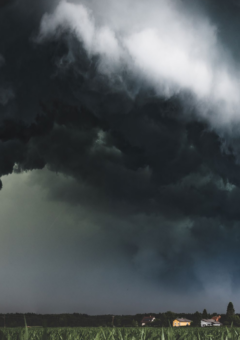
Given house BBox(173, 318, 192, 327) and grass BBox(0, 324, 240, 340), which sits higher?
grass BBox(0, 324, 240, 340)

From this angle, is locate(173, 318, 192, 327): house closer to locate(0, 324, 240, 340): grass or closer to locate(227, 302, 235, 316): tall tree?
locate(227, 302, 235, 316): tall tree

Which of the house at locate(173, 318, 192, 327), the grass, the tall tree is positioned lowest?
the house at locate(173, 318, 192, 327)

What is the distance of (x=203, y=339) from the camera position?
4207 mm

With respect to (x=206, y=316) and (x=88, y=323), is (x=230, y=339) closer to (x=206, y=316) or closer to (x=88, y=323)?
(x=88, y=323)

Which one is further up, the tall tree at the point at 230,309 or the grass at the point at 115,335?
the grass at the point at 115,335

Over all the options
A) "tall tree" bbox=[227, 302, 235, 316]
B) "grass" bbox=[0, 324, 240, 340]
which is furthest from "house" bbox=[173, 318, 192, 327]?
"grass" bbox=[0, 324, 240, 340]

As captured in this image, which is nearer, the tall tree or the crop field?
the crop field

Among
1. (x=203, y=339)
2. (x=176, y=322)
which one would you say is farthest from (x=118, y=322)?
(x=176, y=322)

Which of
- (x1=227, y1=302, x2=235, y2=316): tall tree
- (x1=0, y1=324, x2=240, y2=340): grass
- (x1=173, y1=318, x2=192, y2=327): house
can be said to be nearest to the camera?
(x1=0, y1=324, x2=240, y2=340): grass

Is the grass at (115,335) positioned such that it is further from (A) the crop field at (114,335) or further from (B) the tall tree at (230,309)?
(B) the tall tree at (230,309)

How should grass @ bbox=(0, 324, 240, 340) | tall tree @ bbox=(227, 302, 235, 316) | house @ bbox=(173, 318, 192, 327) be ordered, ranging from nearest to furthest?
grass @ bbox=(0, 324, 240, 340) < house @ bbox=(173, 318, 192, 327) < tall tree @ bbox=(227, 302, 235, 316)

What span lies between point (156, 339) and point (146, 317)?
6631 inches

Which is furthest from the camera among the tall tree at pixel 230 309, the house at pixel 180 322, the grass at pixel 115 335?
the tall tree at pixel 230 309

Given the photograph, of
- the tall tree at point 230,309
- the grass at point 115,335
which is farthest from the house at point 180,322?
the grass at point 115,335
